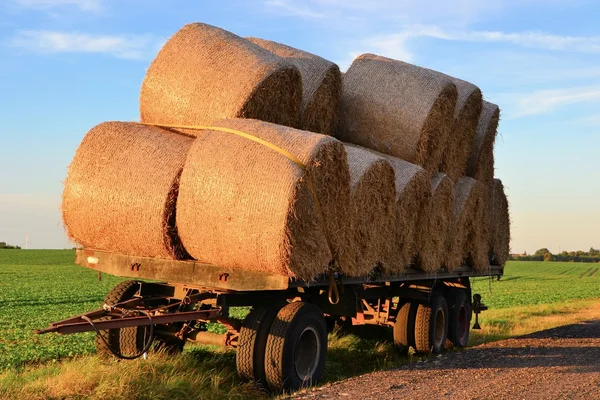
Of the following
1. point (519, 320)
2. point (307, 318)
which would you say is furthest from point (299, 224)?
point (519, 320)

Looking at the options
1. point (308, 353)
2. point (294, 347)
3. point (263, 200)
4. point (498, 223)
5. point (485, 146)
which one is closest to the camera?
point (263, 200)

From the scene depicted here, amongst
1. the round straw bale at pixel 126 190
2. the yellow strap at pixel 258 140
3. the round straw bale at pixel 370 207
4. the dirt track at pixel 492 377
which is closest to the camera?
the yellow strap at pixel 258 140

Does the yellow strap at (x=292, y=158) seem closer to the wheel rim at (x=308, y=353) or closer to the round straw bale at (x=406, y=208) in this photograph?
the wheel rim at (x=308, y=353)

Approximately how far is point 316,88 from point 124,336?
13.2ft

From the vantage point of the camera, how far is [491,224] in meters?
13.1

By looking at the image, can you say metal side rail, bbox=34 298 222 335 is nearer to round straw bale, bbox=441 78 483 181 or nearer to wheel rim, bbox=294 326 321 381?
wheel rim, bbox=294 326 321 381

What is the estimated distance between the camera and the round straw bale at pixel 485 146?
12766 mm

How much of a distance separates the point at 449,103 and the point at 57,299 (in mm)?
16706

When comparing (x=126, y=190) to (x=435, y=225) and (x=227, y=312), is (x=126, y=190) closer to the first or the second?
(x=227, y=312)

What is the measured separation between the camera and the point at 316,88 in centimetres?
920

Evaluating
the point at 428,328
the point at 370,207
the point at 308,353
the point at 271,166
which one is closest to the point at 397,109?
the point at 370,207

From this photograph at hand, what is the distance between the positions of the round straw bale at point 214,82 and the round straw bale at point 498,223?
5953mm

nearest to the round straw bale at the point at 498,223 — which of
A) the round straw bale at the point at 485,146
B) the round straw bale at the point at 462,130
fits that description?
the round straw bale at the point at 485,146

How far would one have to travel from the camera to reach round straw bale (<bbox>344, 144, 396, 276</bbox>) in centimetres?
786
